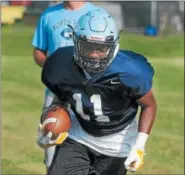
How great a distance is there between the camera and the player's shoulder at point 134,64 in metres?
5.04

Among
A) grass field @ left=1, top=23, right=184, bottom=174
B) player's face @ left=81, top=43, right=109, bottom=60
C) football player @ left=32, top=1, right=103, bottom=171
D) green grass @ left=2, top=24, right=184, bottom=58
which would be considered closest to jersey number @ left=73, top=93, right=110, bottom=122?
player's face @ left=81, top=43, right=109, bottom=60

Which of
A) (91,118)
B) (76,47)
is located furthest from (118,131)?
(76,47)

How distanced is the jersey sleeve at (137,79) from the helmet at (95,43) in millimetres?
161

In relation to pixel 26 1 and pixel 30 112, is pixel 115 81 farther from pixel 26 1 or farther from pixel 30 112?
pixel 26 1

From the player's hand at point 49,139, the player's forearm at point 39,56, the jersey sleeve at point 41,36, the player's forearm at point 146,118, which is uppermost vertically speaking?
the player's forearm at point 146,118

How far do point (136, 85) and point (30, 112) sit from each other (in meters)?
7.17

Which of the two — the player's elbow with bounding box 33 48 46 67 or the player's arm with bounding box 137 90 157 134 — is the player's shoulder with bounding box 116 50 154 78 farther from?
the player's elbow with bounding box 33 48 46 67

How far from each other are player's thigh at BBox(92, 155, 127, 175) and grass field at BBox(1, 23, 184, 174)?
2.79 metres

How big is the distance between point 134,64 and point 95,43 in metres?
0.34

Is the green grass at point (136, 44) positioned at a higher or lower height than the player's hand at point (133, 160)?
lower

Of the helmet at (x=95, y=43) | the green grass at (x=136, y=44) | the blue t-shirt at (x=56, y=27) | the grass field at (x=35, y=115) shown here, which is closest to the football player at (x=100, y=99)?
the helmet at (x=95, y=43)

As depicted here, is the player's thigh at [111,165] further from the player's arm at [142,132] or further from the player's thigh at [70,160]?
the player's arm at [142,132]

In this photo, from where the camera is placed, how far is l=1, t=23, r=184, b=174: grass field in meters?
8.49

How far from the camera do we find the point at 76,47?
5.05m
